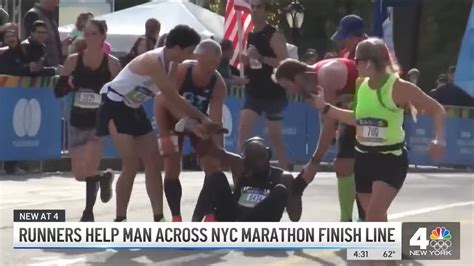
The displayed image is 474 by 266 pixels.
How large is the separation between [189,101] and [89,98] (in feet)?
3.38

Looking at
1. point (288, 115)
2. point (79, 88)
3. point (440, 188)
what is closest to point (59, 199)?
point (79, 88)

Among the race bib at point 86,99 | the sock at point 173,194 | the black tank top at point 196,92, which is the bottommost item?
the sock at point 173,194

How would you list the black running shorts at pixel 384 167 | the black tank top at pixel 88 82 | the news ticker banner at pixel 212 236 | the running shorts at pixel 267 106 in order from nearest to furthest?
the black running shorts at pixel 384 167 → the news ticker banner at pixel 212 236 → the black tank top at pixel 88 82 → the running shorts at pixel 267 106

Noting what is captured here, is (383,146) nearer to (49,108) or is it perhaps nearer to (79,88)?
(79,88)

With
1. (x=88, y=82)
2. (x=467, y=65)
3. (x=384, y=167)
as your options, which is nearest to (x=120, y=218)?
(x=88, y=82)

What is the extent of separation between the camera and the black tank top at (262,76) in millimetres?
13109

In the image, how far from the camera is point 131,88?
975cm

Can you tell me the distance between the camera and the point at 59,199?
12.6 meters

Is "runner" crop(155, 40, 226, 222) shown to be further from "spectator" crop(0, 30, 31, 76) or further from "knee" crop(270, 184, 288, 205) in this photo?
"spectator" crop(0, 30, 31, 76)

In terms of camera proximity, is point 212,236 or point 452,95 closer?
point 212,236

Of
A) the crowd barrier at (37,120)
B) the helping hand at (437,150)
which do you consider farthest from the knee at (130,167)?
the crowd barrier at (37,120)

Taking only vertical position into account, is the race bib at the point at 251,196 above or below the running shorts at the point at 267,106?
above

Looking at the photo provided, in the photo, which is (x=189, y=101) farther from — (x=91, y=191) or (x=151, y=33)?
(x=151, y=33)

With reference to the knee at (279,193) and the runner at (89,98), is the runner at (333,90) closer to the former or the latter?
the knee at (279,193)
